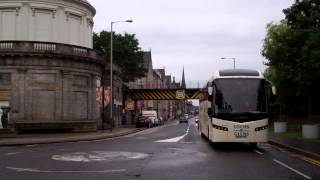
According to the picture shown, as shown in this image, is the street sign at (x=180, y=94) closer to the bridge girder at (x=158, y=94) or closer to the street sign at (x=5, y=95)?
the bridge girder at (x=158, y=94)

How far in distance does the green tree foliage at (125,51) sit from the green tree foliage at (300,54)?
36.6m

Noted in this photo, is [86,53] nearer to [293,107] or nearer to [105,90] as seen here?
[105,90]

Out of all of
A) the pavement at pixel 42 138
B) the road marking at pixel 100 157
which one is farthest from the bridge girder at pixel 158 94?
the road marking at pixel 100 157

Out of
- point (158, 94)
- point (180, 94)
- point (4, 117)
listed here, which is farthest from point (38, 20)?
point (158, 94)

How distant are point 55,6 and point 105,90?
9.45m

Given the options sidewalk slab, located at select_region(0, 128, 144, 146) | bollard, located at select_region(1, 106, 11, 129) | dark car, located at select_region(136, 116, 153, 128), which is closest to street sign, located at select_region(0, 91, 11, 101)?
bollard, located at select_region(1, 106, 11, 129)

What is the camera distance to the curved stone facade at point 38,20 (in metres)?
54.0

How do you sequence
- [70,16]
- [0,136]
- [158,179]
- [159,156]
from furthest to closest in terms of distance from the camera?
1. [70,16]
2. [0,136]
3. [159,156]
4. [158,179]

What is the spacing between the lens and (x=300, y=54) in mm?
39406

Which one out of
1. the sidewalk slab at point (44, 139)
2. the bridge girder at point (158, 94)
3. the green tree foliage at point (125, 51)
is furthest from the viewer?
the bridge girder at point (158, 94)

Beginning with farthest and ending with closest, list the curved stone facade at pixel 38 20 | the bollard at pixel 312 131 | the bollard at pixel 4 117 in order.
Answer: the curved stone facade at pixel 38 20
the bollard at pixel 4 117
the bollard at pixel 312 131

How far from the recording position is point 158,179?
46.5ft

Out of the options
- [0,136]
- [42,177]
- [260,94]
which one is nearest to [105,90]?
[0,136]

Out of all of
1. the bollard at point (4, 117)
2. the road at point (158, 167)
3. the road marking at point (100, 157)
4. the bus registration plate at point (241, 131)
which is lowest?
the road at point (158, 167)
